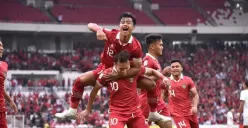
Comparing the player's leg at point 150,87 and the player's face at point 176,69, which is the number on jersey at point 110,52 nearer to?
the player's leg at point 150,87

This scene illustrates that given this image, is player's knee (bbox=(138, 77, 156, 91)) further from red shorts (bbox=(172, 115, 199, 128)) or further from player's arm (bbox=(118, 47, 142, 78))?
red shorts (bbox=(172, 115, 199, 128))

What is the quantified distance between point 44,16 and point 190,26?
1259 centimetres

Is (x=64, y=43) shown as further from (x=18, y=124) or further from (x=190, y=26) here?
(x=18, y=124)

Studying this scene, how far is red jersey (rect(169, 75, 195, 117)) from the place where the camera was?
12656mm

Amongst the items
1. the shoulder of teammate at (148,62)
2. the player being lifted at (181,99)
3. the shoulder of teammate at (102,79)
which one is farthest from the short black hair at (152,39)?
the shoulder of teammate at (102,79)

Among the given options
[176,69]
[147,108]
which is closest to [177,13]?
[176,69]

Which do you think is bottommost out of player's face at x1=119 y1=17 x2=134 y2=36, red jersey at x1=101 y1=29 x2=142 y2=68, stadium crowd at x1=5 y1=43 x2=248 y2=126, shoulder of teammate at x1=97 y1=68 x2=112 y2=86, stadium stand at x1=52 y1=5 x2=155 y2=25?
stadium crowd at x1=5 y1=43 x2=248 y2=126

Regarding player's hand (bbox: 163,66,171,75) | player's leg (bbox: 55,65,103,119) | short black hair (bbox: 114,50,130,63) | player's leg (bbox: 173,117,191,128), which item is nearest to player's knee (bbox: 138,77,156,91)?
player's leg (bbox: 55,65,103,119)

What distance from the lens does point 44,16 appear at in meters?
44.3

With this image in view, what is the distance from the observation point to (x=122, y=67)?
28.7 ft

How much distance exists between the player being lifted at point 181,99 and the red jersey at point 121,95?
3.68m

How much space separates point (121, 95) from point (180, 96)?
13.4ft

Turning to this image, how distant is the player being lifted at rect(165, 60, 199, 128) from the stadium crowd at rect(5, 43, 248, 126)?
15270mm

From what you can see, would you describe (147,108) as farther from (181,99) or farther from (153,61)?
(181,99)
